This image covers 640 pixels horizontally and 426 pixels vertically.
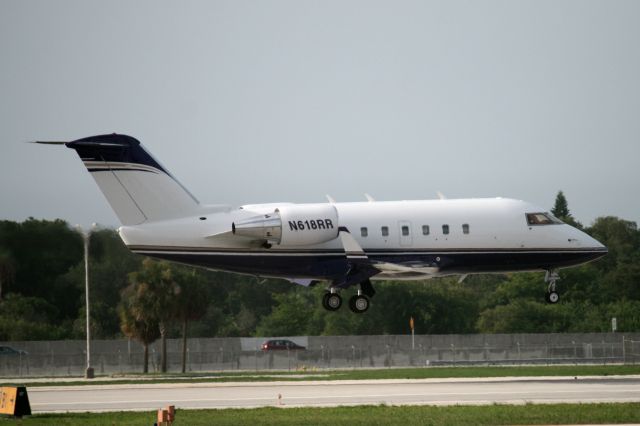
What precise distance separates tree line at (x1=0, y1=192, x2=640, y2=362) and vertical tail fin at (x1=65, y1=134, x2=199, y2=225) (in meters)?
21.6

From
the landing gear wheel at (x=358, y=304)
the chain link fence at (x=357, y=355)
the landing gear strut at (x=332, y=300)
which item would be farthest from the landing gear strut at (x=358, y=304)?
the chain link fence at (x=357, y=355)

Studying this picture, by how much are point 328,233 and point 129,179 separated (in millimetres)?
9133

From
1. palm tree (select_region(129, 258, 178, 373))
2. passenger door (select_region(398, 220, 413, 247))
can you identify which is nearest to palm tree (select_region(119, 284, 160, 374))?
palm tree (select_region(129, 258, 178, 373))

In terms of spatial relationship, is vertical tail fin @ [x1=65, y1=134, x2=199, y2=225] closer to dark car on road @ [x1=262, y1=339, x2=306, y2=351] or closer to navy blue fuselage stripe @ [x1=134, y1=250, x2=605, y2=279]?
navy blue fuselage stripe @ [x1=134, y1=250, x2=605, y2=279]

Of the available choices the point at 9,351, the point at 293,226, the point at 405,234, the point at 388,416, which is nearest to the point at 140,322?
the point at 9,351

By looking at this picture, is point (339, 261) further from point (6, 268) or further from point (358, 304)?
point (6, 268)

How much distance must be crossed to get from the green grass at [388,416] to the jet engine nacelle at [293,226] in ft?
44.7

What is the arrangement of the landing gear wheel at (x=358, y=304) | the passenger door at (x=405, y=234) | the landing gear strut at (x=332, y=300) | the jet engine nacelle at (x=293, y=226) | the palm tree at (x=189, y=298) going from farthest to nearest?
the palm tree at (x=189, y=298) → the landing gear strut at (x=332, y=300) → the landing gear wheel at (x=358, y=304) → the passenger door at (x=405, y=234) → the jet engine nacelle at (x=293, y=226)

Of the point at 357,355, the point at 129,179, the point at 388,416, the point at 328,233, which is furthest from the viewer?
the point at 357,355

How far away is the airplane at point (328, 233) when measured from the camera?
52.4m

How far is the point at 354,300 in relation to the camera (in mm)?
56344

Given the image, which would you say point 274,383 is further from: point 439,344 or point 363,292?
point 439,344

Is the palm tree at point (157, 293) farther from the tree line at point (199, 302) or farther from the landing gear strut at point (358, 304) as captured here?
the landing gear strut at point (358, 304)

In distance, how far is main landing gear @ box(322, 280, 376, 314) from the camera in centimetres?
5631
